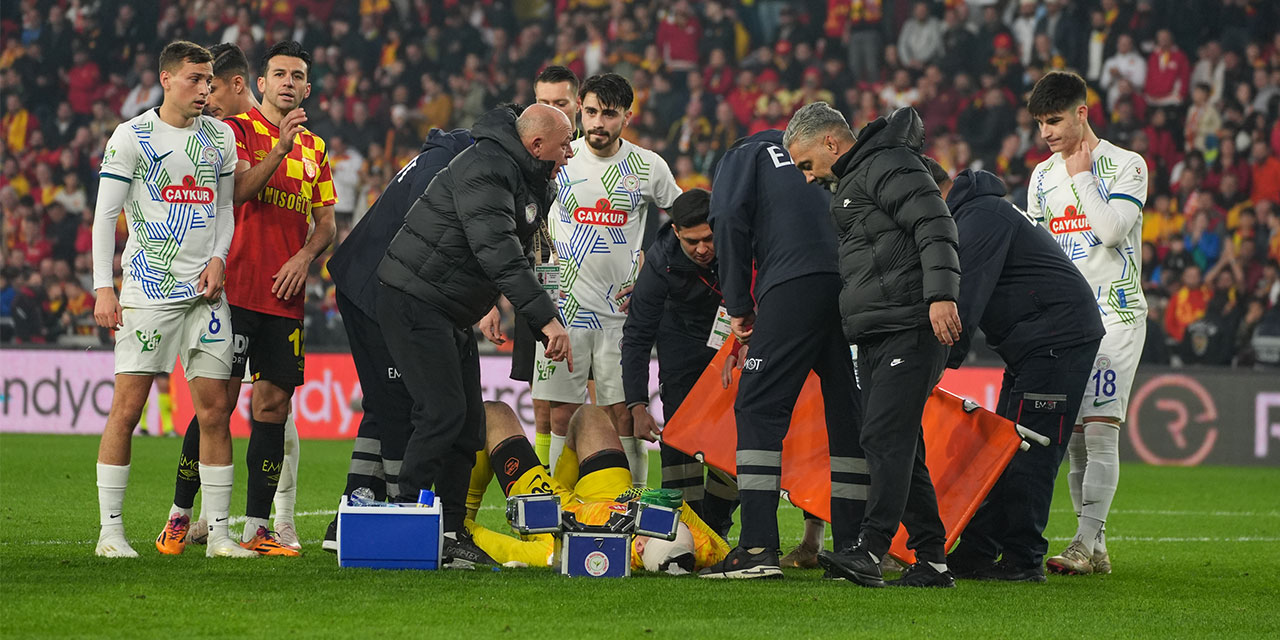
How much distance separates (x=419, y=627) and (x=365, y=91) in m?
17.2

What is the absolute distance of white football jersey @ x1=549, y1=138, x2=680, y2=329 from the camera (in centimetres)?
848

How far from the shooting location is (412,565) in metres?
6.07

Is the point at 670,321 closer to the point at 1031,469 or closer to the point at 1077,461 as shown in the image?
the point at 1031,469

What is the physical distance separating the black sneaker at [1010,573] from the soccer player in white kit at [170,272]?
10.8ft

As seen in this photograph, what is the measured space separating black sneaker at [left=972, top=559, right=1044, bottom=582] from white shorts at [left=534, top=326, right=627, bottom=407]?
2.64m

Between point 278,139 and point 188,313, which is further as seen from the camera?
point 278,139

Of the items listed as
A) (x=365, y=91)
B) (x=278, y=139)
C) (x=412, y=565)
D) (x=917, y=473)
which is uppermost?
(x=365, y=91)

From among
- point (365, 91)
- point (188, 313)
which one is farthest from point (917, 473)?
point (365, 91)

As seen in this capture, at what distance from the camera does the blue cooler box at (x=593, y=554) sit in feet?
19.9

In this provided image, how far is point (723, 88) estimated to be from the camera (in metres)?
20.0

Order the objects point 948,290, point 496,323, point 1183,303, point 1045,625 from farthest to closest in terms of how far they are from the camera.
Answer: point 1183,303
point 496,323
point 948,290
point 1045,625

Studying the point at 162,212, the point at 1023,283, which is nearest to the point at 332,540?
the point at 162,212

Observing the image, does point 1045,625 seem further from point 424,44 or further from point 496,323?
point 424,44

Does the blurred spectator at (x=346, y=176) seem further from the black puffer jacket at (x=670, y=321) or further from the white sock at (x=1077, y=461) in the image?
the white sock at (x=1077, y=461)
